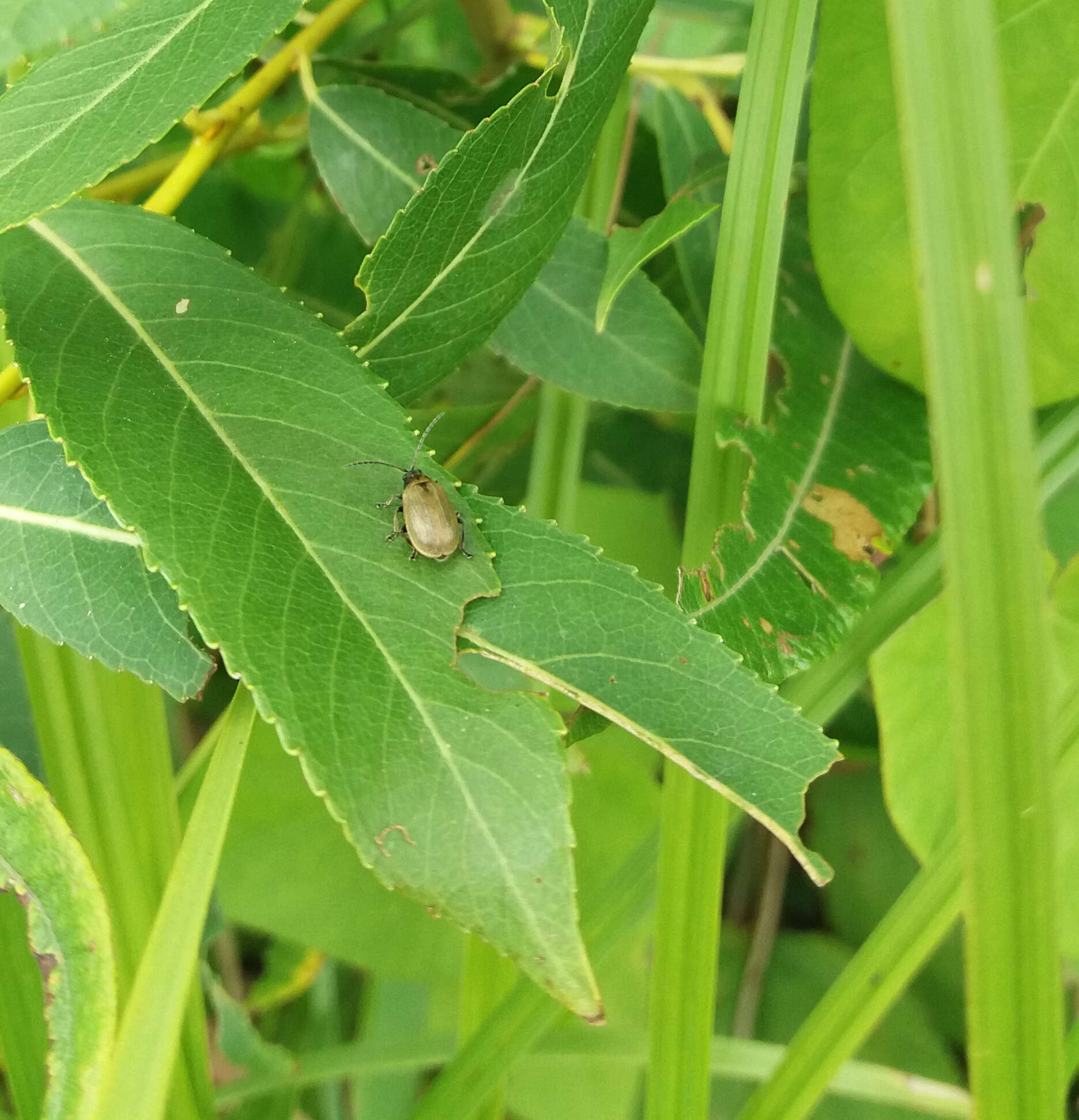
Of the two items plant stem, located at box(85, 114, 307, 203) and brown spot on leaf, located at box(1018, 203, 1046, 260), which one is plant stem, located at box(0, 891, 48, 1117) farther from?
brown spot on leaf, located at box(1018, 203, 1046, 260)

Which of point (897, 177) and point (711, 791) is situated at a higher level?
point (897, 177)

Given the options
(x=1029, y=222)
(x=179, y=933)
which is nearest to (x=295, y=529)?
(x=179, y=933)

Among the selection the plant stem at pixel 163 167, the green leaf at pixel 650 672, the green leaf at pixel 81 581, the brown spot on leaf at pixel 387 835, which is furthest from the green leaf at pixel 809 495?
the plant stem at pixel 163 167

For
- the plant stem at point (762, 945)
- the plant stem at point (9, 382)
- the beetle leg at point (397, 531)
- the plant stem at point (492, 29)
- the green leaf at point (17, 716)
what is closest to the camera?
the beetle leg at point (397, 531)

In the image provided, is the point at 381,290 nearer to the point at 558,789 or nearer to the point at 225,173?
the point at 558,789

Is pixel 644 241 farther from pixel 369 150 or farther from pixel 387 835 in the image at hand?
pixel 387 835

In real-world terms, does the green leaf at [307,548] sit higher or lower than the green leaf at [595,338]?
lower

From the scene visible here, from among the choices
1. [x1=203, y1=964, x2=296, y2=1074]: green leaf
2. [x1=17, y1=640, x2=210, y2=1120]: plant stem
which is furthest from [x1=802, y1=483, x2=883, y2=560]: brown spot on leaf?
[x1=203, y1=964, x2=296, y2=1074]: green leaf

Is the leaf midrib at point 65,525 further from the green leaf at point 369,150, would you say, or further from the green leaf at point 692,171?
the green leaf at point 692,171
